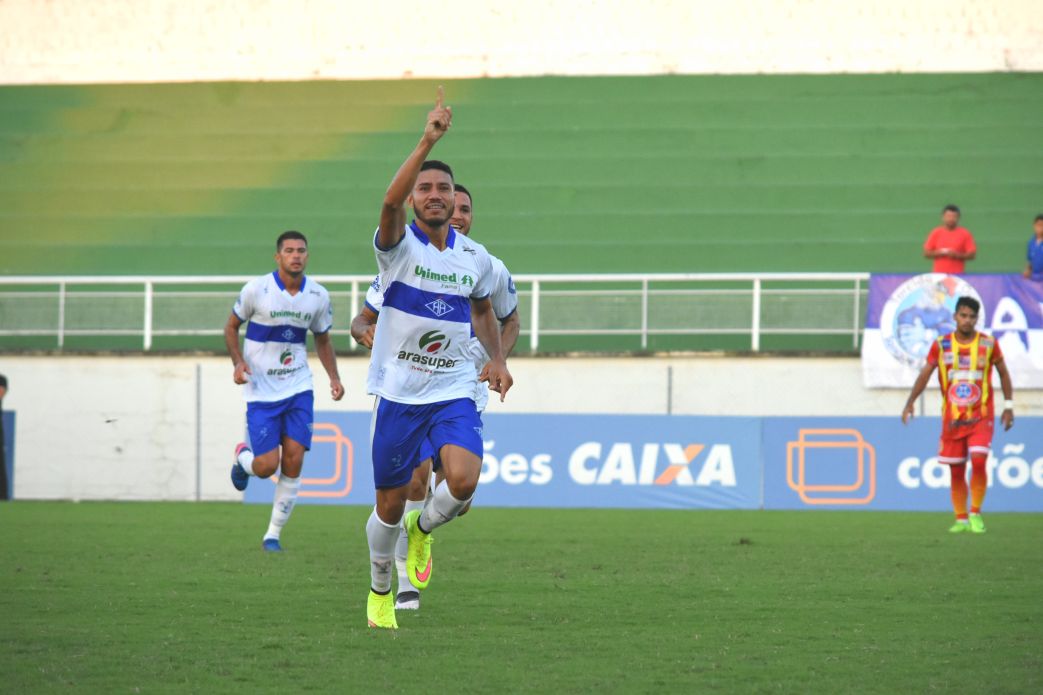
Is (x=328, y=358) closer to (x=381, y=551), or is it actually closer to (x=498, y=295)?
(x=498, y=295)

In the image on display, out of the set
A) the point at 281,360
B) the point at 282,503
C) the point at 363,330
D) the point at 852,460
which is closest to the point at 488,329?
the point at 363,330

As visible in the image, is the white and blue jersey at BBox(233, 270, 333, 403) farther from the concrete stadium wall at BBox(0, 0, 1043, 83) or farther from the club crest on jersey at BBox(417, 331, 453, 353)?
the concrete stadium wall at BBox(0, 0, 1043, 83)

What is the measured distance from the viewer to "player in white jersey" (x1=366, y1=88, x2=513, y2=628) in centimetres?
748

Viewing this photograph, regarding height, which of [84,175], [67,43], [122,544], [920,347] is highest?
[67,43]

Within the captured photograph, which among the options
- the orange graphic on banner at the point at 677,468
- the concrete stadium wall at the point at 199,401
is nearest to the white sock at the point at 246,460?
the orange graphic on banner at the point at 677,468

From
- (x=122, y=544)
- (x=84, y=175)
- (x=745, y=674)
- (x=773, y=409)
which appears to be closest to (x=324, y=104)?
(x=84, y=175)

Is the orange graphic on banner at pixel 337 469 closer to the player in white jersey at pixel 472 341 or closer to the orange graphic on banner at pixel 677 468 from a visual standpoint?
the orange graphic on banner at pixel 677 468

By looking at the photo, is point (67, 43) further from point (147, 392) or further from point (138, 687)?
point (138, 687)

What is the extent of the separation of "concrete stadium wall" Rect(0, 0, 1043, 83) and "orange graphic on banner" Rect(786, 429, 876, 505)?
9981 millimetres

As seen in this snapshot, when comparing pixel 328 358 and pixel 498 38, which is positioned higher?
pixel 498 38

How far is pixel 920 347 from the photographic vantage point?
778 inches

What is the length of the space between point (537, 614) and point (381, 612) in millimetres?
972

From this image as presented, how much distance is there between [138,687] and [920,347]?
50.9 feet

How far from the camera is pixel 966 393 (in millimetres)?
15289
